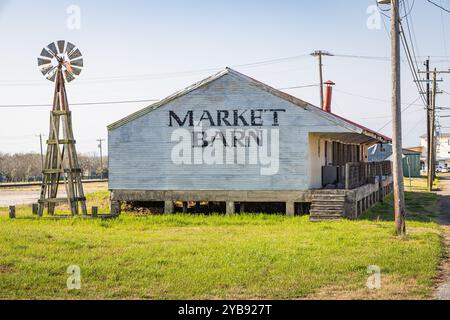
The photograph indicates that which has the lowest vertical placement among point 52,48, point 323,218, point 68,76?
point 323,218

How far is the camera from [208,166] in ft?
85.3

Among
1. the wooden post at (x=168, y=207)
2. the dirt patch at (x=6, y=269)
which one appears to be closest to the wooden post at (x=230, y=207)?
the wooden post at (x=168, y=207)

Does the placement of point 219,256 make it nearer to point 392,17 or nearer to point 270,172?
point 392,17

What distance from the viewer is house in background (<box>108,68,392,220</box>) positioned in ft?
82.7

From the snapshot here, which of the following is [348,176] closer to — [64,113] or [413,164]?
[64,113]

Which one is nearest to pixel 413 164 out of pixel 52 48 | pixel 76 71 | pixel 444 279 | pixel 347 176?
pixel 347 176

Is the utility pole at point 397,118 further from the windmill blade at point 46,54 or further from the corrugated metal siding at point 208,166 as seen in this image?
the windmill blade at point 46,54

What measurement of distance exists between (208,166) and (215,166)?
0.28 metres

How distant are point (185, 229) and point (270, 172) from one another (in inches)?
225

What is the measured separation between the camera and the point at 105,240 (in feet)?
56.8

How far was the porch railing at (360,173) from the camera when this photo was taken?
84.0 ft
